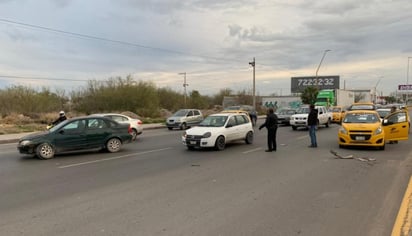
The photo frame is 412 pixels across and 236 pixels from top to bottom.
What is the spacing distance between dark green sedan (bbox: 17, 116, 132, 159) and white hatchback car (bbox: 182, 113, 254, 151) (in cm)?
263

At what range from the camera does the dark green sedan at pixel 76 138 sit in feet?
43.8

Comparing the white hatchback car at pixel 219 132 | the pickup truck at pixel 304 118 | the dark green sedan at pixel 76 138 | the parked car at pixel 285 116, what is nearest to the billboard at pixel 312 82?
the parked car at pixel 285 116

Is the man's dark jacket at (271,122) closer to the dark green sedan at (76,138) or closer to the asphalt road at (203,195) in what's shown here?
the asphalt road at (203,195)

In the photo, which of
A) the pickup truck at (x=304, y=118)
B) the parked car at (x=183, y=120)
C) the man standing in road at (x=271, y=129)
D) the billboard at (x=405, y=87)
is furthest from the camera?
the billboard at (x=405, y=87)

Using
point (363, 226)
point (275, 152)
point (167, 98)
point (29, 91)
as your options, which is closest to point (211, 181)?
point (363, 226)

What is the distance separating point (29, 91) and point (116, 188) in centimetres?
3675

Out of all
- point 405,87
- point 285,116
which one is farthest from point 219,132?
point 405,87

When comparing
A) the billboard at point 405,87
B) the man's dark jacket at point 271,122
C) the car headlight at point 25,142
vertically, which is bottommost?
the car headlight at point 25,142

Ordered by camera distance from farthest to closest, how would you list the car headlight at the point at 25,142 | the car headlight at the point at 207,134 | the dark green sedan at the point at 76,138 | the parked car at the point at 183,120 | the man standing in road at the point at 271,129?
the parked car at the point at 183,120, the car headlight at the point at 207,134, the man standing in road at the point at 271,129, the dark green sedan at the point at 76,138, the car headlight at the point at 25,142

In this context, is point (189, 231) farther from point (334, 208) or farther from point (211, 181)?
point (211, 181)

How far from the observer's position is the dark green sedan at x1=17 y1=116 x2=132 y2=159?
13359 mm

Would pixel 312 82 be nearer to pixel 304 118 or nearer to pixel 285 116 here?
pixel 285 116

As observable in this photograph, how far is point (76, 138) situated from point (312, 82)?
285ft

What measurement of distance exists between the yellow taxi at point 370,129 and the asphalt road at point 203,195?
1.72 metres
